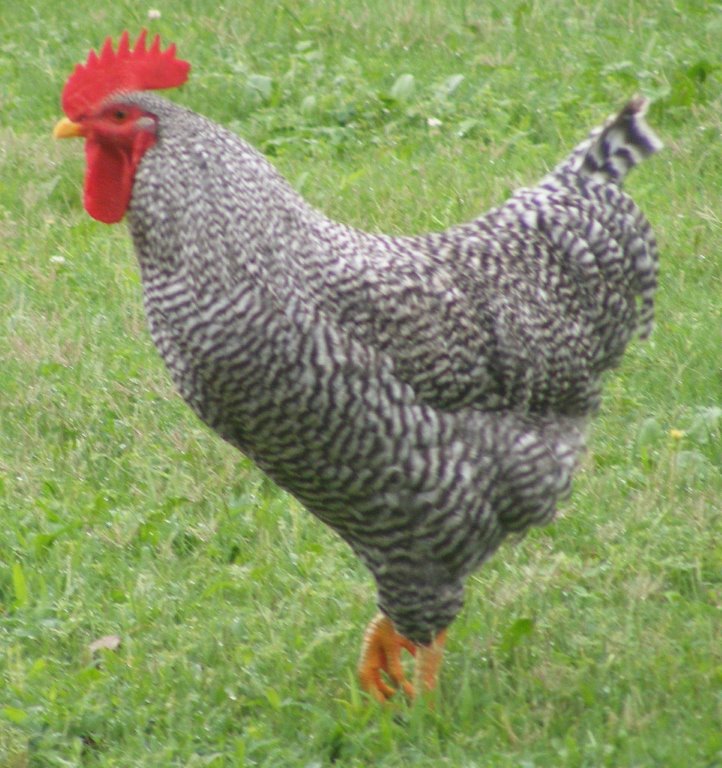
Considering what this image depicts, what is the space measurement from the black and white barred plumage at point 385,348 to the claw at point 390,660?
0.07m

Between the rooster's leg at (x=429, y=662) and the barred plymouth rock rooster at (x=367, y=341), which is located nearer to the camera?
the barred plymouth rock rooster at (x=367, y=341)

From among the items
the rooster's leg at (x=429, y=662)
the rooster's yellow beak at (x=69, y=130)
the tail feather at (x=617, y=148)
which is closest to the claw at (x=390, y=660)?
the rooster's leg at (x=429, y=662)

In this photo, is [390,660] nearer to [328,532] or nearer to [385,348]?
[328,532]

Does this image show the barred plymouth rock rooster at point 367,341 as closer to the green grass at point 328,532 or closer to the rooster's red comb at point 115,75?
the rooster's red comb at point 115,75

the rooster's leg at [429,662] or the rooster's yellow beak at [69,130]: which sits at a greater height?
the rooster's yellow beak at [69,130]

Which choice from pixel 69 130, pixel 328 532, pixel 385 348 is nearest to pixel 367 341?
pixel 385 348

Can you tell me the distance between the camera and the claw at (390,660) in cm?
464

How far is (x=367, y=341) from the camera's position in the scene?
13.6 ft

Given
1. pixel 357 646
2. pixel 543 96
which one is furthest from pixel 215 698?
pixel 543 96

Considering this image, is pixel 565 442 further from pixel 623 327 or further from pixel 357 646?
pixel 357 646

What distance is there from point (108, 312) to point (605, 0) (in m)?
4.45

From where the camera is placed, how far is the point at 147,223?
160 inches

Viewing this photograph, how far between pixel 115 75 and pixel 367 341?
115 cm

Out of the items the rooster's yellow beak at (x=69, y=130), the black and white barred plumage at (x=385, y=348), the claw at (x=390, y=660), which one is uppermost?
the rooster's yellow beak at (x=69, y=130)
